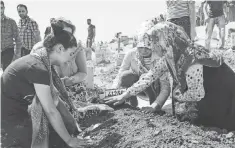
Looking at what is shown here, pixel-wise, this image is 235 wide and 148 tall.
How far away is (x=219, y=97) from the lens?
3.30 metres

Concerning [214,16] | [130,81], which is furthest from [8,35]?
[214,16]

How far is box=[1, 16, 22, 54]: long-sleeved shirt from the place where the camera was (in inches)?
221

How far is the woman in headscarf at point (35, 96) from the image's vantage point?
244 cm

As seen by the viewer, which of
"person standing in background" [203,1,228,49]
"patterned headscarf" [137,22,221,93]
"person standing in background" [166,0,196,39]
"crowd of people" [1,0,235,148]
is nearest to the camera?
"crowd of people" [1,0,235,148]

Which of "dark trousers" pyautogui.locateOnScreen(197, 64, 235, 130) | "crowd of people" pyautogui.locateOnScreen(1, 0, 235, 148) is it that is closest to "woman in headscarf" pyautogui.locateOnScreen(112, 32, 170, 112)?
"crowd of people" pyautogui.locateOnScreen(1, 0, 235, 148)

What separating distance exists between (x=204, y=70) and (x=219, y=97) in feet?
1.12

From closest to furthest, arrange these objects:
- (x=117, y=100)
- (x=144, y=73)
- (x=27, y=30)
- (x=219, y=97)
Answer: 1. (x=219, y=97)
2. (x=117, y=100)
3. (x=144, y=73)
4. (x=27, y=30)

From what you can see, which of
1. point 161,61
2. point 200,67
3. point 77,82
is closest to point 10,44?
point 77,82

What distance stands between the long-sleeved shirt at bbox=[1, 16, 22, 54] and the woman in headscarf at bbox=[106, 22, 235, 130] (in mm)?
3165

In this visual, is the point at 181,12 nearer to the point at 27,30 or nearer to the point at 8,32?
the point at 27,30

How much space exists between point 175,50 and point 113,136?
117cm

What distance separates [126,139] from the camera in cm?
285

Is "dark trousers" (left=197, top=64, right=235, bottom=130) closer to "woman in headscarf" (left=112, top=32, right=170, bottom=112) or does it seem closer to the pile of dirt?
the pile of dirt

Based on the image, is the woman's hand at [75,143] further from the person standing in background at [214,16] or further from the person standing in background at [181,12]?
the person standing in background at [214,16]
